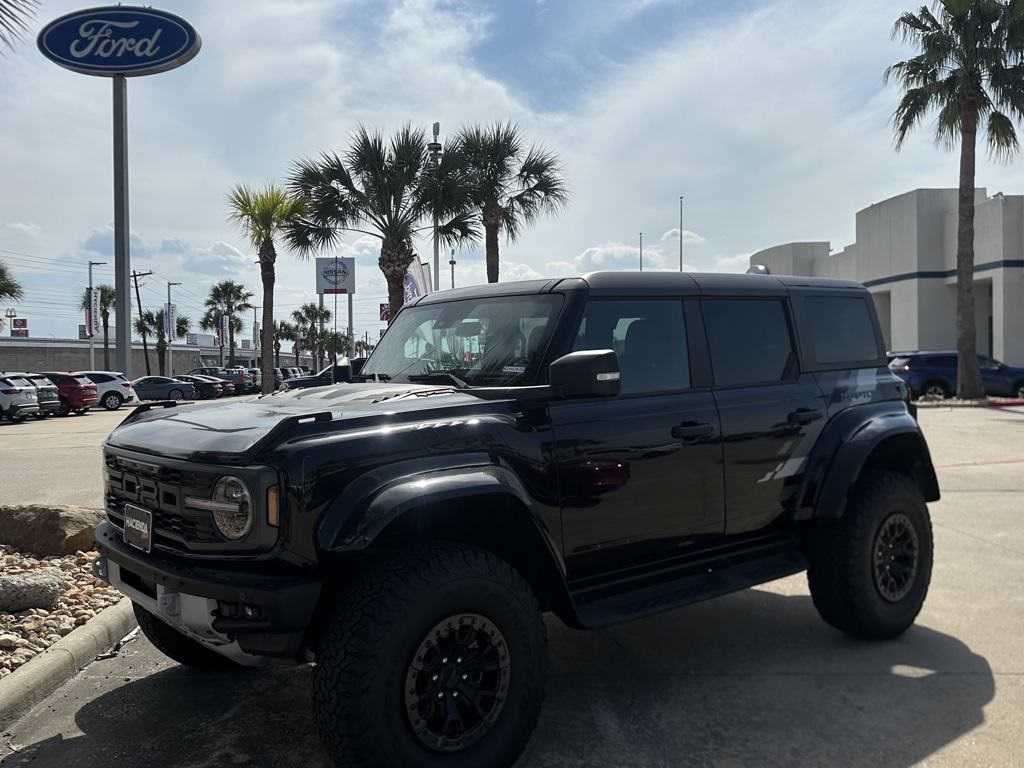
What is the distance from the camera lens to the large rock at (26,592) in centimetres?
477

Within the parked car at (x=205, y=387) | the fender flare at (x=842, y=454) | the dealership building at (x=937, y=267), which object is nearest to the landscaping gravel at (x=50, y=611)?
the fender flare at (x=842, y=454)

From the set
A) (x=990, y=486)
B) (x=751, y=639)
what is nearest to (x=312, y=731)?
(x=751, y=639)

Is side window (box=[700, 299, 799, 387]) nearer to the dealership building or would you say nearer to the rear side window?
the rear side window

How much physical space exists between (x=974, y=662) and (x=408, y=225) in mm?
18656

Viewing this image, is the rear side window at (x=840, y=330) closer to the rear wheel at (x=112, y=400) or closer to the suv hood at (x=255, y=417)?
the suv hood at (x=255, y=417)

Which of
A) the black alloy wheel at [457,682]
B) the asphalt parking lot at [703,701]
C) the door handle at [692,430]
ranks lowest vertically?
the asphalt parking lot at [703,701]

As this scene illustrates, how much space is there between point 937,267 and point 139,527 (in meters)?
35.3

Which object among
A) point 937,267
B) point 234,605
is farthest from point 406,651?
point 937,267

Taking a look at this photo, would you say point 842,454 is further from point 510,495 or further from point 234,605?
point 234,605

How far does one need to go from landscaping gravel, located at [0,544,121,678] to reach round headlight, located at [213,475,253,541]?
82.9 inches

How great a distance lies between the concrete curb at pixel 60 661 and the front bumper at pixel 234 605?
4.41 ft

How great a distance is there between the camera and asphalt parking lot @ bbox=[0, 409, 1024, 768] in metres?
3.21

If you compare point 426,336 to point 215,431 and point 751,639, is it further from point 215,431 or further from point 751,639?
point 751,639

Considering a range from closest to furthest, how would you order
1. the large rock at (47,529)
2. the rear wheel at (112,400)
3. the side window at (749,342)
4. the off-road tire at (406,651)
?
the off-road tire at (406,651), the side window at (749,342), the large rock at (47,529), the rear wheel at (112,400)
